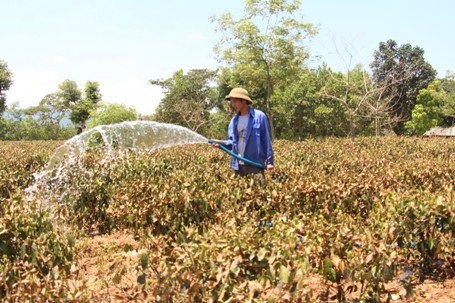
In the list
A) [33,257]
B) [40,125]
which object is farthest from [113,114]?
[40,125]

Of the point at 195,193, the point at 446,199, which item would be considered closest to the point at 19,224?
the point at 195,193

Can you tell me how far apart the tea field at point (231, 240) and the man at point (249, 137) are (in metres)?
0.33

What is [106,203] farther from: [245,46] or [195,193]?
[245,46]

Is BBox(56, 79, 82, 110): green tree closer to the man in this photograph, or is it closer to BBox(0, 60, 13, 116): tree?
BBox(0, 60, 13, 116): tree

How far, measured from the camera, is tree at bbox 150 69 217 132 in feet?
115

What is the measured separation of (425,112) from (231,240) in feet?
156

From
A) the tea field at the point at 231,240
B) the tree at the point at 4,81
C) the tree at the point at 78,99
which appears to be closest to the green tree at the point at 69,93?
the tree at the point at 78,99

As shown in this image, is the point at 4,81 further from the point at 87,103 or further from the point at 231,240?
the point at 231,240

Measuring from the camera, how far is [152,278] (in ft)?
9.16

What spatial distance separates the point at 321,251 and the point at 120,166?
4.36m

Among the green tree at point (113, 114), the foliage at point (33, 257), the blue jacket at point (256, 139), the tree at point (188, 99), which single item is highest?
the tree at point (188, 99)

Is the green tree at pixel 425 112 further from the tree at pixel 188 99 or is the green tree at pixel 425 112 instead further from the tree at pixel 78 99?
the tree at pixel 78 99

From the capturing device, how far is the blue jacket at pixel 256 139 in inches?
228

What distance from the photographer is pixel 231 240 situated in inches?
117
